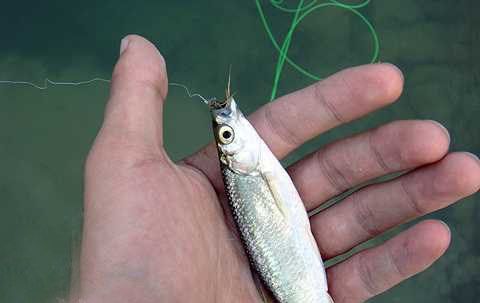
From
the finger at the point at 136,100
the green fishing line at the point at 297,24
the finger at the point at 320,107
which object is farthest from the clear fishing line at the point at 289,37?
the finger at the point at 136,100

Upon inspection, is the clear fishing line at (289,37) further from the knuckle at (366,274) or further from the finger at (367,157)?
the knuckle at (366,274)

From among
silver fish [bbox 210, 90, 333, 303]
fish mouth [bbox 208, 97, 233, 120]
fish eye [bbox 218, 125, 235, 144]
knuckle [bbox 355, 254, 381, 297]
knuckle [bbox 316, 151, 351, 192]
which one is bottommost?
knuckle [bbox 355, 254, 381, 297]

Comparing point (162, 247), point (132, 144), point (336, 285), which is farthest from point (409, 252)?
point (132, 144)

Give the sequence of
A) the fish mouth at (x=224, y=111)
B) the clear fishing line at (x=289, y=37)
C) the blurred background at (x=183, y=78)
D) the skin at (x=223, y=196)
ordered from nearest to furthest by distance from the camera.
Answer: the skin at (x=223, y=196) < the fish mouth at (x=224, y=111) < the blurred background at (x=183, y=78) < the clear fishing line at (x=289, y=37)

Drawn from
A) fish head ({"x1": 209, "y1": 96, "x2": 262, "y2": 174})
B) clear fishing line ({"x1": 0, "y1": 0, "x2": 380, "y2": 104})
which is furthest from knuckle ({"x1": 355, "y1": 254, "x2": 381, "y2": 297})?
clear fishing line ({"x1": 0, "y1": 0, "x2": 380, "y2": 104})

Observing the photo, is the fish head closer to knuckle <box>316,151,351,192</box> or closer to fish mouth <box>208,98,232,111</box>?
fish mouth <box>208,98,232,111</box>

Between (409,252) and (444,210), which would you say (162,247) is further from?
(444,210)
